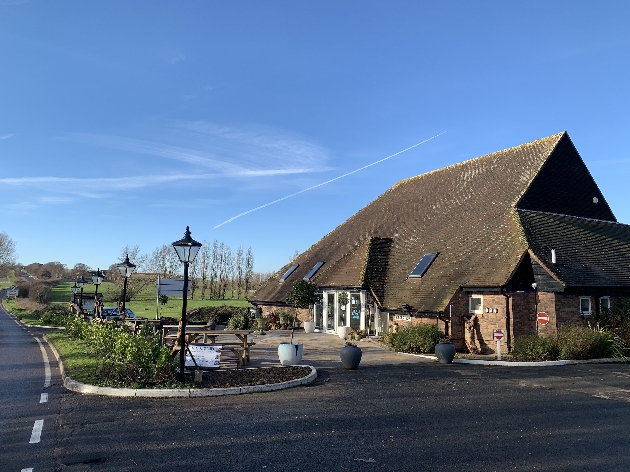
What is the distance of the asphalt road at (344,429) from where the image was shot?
20.0ft

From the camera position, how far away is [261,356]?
53.2ft

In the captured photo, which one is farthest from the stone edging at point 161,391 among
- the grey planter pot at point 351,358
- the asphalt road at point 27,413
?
the grey planter pot at point 351,358

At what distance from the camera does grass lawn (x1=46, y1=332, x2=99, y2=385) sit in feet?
36.4

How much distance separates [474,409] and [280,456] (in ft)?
15.1

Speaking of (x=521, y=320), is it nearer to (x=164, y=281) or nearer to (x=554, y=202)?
(x=554, y=202)

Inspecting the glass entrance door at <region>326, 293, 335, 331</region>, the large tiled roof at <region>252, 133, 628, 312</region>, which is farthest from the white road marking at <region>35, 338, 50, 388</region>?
the glass entrance door at <region>326, 293, 335, 331</region>

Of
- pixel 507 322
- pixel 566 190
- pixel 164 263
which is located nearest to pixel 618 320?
pixel 507 322

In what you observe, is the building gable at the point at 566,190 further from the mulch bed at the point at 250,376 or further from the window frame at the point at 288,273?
the window frame at the point at 288,273

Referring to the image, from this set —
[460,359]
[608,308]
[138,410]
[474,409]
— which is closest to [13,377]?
[138,410]

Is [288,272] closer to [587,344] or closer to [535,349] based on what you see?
[535,349]

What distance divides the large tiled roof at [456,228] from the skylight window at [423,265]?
0.94 feet

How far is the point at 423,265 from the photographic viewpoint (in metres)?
21.4

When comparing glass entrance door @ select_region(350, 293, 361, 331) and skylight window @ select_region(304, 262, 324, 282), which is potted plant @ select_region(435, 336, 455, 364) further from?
skylight window @ select_region(304, 262, 324, 282)

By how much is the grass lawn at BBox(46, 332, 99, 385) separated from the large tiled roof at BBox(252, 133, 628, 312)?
11844 mm
